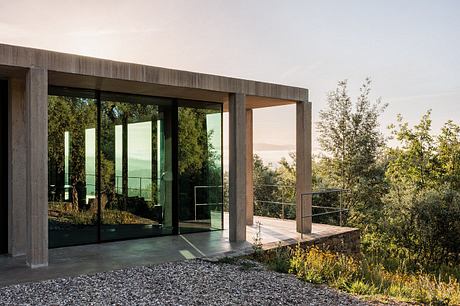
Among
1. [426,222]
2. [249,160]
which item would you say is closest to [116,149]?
[249,160]

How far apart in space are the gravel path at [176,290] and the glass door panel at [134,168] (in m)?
2.51

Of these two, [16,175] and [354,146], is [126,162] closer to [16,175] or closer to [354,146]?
[16,175]

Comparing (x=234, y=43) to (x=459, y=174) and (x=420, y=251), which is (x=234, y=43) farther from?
(x=459, y=174)

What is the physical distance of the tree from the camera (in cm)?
1861

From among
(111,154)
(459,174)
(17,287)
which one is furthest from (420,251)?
(17,287)

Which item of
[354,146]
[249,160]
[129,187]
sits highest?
[354,146]

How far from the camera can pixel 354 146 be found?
63.6ft

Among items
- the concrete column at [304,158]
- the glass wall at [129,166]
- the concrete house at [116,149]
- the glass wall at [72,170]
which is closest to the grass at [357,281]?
the concrete house at [116,149]

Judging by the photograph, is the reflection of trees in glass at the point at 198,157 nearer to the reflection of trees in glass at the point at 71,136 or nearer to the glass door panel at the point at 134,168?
the glass door panel at the point at 134,168

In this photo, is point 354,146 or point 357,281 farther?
point 354,146

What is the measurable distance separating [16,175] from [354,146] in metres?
14.9

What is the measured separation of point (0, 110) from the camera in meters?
7.57

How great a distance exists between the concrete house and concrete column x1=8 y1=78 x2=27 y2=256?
0.7 inches

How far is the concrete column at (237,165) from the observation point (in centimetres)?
873
